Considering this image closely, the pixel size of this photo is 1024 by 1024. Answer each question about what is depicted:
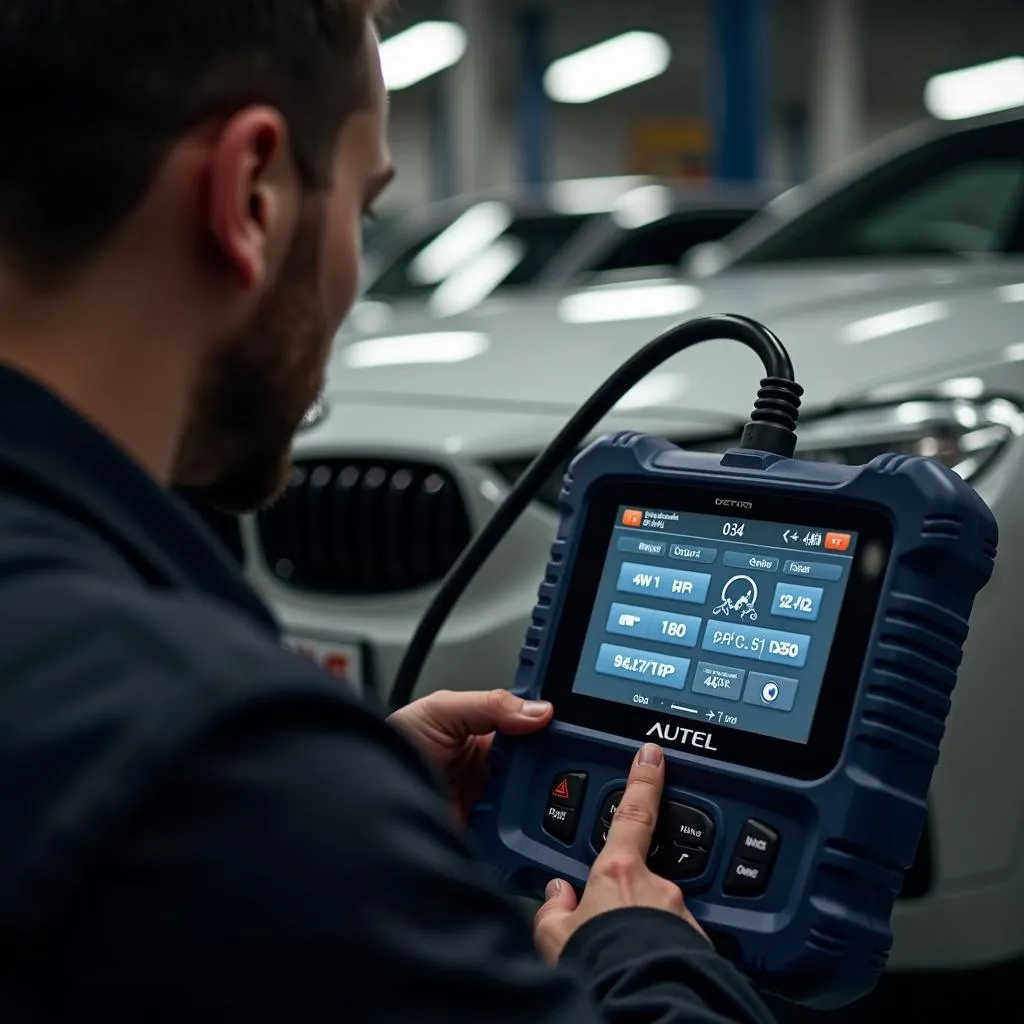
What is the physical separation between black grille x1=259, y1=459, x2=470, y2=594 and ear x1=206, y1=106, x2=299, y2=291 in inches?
48.4

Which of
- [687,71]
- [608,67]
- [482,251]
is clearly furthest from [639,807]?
[687,71]

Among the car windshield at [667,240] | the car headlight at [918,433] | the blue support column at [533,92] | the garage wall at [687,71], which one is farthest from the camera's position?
the blue support column at [533,92]

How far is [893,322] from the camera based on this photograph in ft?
6.73

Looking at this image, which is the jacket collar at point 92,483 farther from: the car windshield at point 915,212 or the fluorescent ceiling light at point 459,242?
the fluorescent ceiling light at point 459,242

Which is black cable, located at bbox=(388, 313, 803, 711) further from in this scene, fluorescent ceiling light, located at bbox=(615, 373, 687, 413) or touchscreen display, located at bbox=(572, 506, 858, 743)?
fluorescent ceiling light, located at bbox=(615, 373, 687, 413)

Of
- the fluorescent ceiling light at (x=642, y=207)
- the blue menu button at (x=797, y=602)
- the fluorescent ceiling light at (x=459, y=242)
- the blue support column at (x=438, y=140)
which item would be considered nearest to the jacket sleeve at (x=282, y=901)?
the blue menu button at (x=797, y=602)

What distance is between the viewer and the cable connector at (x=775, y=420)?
1106mm

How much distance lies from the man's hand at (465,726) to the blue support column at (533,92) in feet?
47.4

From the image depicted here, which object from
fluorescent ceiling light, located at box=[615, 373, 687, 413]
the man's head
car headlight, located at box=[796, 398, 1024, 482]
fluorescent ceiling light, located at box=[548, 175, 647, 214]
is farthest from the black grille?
fluorescent ceiling light, located at box=[548, 175, 647, 214]

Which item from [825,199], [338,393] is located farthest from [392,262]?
[338,393]

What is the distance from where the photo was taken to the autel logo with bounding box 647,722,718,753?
104cm

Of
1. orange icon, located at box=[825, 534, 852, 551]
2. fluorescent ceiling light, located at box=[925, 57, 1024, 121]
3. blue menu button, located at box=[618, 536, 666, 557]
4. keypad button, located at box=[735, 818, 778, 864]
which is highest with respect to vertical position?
orange icon, located at box=[825, 534, 852, 551]

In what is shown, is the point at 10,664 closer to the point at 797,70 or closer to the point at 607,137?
the point at 797,70

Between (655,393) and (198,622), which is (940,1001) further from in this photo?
(198,622)
